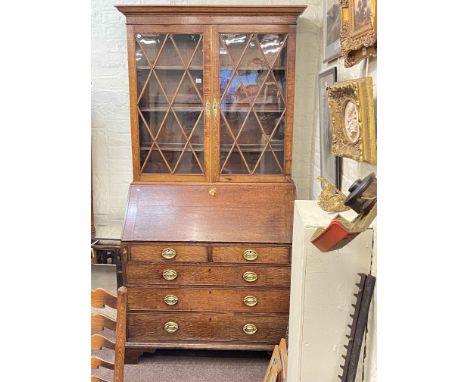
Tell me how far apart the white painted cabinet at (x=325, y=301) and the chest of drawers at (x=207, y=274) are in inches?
39.8

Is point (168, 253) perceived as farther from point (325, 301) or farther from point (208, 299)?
point (325, 301)

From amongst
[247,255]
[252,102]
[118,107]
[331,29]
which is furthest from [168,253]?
[331,29]

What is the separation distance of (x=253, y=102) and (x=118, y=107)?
3.08 ft

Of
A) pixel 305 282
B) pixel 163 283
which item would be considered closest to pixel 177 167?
pixel 163 283

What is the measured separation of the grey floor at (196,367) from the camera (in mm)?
2561

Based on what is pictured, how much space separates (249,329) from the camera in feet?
8.59

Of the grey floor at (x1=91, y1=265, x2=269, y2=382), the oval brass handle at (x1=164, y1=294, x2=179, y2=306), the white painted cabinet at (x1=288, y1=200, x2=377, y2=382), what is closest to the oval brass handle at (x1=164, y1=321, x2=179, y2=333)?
the oval brass handle at (x1=164, y1=294, x2=179, y2=306)

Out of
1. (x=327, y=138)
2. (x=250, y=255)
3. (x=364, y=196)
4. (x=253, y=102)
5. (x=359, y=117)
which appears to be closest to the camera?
(x=364, y=196)

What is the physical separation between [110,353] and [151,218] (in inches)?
34.2

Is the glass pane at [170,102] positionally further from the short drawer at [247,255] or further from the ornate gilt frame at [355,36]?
the ornate gilt frame at [355,36]

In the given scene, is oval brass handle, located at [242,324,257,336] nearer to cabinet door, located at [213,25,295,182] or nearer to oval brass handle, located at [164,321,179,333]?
oval brass handle, located at [164,321,179,333]
